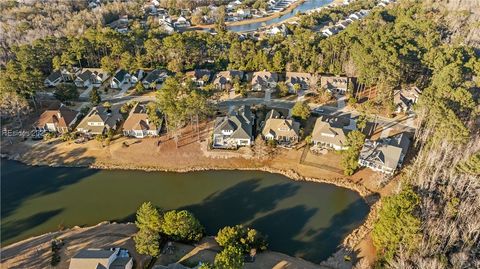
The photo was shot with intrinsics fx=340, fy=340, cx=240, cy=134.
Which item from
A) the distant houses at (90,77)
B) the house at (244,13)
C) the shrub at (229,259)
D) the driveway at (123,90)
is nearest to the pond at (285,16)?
the house at (244,13)

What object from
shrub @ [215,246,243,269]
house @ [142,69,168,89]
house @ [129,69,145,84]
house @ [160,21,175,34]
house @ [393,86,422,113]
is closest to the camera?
shrub @ [215,246,243,269]

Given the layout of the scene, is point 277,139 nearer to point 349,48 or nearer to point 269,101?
point 269,101

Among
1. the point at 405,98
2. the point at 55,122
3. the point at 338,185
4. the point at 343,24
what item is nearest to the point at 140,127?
the point at 55,122

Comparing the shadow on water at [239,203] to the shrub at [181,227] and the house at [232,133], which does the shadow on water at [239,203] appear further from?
the house at [232,133]

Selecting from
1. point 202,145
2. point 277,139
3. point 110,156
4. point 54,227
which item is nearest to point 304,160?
point 277,139

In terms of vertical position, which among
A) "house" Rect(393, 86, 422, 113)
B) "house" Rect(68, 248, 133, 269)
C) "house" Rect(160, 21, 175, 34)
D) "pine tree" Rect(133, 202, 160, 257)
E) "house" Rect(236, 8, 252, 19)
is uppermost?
"house" Rect(236, 8, 252, 19)

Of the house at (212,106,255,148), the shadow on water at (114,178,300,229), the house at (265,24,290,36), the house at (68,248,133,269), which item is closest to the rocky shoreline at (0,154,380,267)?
the shadow on water at (114,178,300,229)

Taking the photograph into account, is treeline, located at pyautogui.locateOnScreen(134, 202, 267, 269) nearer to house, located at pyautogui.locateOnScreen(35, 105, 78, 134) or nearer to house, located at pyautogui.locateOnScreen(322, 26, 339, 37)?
house, located at pyautogui.locateOnScreen(35, 105, 78, 134)
